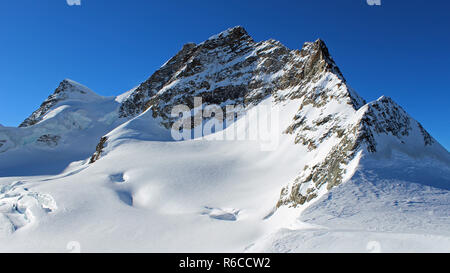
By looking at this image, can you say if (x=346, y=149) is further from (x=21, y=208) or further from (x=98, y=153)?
(x=98, y=153)

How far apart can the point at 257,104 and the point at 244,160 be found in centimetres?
1840

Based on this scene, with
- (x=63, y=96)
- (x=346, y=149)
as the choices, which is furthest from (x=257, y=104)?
(x=63, y=96)

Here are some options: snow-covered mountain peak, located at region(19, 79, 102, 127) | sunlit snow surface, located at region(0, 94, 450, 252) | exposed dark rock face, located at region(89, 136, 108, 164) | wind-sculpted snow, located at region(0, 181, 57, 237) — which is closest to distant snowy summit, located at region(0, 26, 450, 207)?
exposed dark rock face, located at region(89, 136, 108, 164)

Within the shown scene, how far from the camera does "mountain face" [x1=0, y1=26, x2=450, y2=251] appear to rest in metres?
12.7

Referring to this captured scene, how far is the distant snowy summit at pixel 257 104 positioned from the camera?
48.4ft

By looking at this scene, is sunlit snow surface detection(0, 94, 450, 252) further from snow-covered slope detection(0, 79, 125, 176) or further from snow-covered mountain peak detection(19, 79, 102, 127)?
snow-covered mountain peak detection(19, 79, 102, 127)

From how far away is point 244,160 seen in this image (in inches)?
1101

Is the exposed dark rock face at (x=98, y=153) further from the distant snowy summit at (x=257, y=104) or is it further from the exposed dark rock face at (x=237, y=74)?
the exposed dark rock face at (x=237, y=74)

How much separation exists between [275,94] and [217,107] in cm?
1048

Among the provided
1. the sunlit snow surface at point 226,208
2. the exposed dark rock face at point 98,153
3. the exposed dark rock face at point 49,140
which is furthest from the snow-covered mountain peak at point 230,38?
the exposed dark rock face at point 49,140

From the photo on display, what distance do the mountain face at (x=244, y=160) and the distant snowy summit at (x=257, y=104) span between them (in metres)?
0.14

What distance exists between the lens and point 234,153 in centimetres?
3088

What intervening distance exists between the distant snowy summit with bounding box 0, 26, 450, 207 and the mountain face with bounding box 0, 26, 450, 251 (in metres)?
0.14
